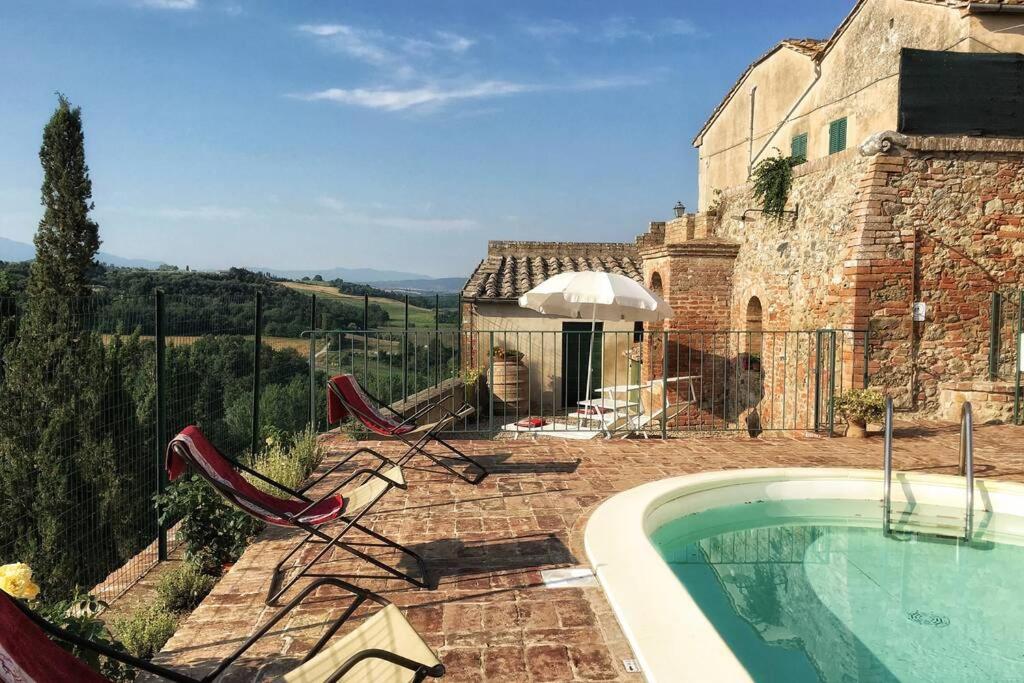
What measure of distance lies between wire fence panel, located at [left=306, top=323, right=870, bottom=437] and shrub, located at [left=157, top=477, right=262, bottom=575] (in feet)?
10.2

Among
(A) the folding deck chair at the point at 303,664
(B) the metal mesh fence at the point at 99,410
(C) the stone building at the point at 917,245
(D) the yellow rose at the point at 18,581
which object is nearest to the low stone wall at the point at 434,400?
(B) the metal mesh fence at the point at 99,410

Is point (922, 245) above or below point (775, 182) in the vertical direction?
below

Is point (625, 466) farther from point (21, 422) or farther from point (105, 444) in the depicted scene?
point (21, 422)

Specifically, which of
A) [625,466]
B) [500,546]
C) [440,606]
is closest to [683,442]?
[625,466]

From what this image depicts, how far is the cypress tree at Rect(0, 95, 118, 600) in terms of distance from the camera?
16.7 feet

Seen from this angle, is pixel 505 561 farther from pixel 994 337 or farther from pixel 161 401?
pixel 994 337

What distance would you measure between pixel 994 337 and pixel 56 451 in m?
11.0

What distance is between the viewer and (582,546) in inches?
171

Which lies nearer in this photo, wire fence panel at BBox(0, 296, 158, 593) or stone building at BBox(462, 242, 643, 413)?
wire fence panel at BBox(0, 296, 158, 593)

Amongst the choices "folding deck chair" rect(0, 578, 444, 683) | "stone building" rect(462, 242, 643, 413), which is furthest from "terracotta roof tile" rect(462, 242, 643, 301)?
"folding deck chair" rect(0, 578, 444, 683)

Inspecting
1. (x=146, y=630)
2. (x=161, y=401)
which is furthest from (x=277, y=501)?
(x=161, y=401)

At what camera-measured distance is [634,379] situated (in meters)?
15.5

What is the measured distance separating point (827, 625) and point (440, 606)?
7.75 ft

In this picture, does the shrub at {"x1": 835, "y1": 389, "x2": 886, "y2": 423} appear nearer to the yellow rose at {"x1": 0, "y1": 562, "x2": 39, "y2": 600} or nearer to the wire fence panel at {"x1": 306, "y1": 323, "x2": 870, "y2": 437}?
the wire fence panel at {"x1": 306, "y1": 323, "x2": 870, "y2": 437}
